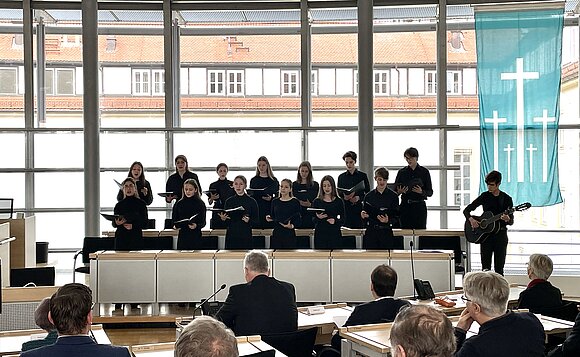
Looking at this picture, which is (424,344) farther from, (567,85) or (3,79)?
(3,79)

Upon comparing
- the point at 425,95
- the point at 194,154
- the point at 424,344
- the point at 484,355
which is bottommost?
the point at 484,355

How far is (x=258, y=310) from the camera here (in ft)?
18.8

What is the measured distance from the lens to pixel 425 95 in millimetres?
13336

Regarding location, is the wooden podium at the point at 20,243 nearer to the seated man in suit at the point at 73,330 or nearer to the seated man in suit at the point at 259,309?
the seated man in suit at the point at 259,309

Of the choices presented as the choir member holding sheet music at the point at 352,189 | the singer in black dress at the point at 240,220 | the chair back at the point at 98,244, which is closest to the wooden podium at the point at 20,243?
the chair back at the point at 98,244

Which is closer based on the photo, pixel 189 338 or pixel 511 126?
pixel 189 338

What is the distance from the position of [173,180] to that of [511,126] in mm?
5253

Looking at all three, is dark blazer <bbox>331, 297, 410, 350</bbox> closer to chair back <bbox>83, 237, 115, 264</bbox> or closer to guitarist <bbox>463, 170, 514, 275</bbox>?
guitarist <bbox>463, 170, 514, 275</bbox>

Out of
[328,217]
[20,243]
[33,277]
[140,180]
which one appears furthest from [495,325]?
[20,243]

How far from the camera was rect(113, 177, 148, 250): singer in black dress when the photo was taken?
1005 centimetres

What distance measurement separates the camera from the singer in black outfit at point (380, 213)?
393 inches

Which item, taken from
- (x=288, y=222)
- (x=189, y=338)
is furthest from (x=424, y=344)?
(x=288, y=222)

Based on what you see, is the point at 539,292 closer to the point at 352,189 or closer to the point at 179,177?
the point at 352,189

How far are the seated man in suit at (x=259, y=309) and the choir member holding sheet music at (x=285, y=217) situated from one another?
14.1 feet
